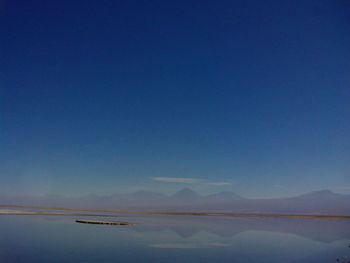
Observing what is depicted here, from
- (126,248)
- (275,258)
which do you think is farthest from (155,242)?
(275,258)

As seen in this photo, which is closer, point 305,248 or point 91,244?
point 91,244

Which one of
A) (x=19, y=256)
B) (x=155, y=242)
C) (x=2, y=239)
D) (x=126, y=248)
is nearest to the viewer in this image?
(x=19, y=256)

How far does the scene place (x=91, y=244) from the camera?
93.9 ft

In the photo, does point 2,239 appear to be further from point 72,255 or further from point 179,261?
point 179,261

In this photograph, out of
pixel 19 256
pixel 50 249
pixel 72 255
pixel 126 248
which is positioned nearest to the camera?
pixel 19 256

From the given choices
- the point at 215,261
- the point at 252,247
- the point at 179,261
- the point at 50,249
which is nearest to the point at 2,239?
the point at 50,249

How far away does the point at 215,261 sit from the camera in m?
22.9

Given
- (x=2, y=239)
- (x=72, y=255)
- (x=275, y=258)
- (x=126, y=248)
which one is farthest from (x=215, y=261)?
(x=2, y=239)

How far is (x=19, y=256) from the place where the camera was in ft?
70.7

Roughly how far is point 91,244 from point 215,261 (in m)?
12.2

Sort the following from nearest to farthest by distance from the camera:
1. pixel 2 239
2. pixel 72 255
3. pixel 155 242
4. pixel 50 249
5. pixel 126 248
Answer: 1. pixel 72 255
2. pixel 50 249
3. pixel 126 248
4. pixel 2 239
5. pixel 155 242

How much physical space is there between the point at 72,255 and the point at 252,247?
56.6 ft

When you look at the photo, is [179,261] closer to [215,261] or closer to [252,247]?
[215,261]

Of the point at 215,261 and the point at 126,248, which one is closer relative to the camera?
the point at 215,261
